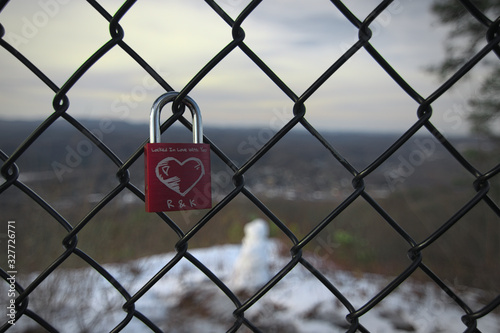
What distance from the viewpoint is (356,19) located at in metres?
0.58

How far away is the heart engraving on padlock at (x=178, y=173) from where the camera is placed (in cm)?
57

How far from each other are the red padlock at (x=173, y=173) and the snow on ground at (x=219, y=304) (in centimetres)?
269

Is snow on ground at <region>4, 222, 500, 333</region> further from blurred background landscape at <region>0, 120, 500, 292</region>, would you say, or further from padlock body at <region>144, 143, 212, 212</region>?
padlock body at <region>144, 143, 212, 212</region>

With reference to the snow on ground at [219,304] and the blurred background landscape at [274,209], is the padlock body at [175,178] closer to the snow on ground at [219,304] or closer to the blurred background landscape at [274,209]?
the blurred background landscape at [274,209]

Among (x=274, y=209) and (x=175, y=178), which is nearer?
(x=175, y=178)

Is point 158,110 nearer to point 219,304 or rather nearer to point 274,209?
point 219,304

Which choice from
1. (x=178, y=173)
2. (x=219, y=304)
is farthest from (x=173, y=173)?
(x=219, y=304)

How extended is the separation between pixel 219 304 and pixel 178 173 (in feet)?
11.8

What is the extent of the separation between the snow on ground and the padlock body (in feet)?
8.83

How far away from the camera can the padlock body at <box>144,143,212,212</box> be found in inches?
22.2

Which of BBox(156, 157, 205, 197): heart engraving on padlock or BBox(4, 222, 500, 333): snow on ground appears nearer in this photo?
BBox(156, 157, 205, 197): heart engraving on padlock

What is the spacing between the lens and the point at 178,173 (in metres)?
0.58

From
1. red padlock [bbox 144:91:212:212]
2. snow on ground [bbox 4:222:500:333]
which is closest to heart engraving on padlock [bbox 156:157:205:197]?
red padlock [bbox 144:91:212:212]

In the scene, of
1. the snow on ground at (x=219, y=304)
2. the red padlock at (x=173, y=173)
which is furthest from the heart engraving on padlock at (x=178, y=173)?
the snow on ground at (x=219, y=304)
